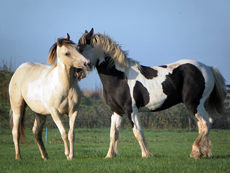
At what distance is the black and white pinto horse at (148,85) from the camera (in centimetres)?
623

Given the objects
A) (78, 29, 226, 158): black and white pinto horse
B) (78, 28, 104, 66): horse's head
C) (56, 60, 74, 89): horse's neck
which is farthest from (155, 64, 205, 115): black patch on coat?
(56, 60, 74, 89): horse's neck

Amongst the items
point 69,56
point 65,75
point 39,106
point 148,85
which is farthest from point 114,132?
point 69,56

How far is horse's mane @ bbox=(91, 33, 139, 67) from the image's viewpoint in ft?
21.3

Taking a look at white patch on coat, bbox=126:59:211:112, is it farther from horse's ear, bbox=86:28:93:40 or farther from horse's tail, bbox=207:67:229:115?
horse's ear, bbox=86:28:93:40

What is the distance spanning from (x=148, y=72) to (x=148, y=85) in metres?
0.37

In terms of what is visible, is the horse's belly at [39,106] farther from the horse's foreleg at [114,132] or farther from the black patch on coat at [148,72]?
the black patch on coat at [148,72]

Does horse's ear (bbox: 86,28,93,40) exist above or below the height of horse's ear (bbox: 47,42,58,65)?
above

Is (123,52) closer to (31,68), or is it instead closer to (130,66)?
(130,66)

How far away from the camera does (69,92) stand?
6.52 metres

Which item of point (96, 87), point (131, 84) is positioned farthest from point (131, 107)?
point (96, 87)

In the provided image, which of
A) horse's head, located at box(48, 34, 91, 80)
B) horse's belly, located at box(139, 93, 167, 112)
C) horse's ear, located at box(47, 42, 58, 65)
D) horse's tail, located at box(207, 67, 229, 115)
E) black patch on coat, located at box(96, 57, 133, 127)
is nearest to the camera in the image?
horse's head, located at box(48, 34, 91, 80)

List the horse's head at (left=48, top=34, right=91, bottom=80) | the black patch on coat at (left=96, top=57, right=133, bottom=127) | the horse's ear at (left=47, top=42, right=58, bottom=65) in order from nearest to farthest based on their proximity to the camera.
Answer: the horse's head at (left=48, top=34, right=91, bottom=80) → the black patch on coat at (left=96, top=57, right=133, bottom=127) → the horse's ear at (left=47, top=42, right=58, bottom=65)

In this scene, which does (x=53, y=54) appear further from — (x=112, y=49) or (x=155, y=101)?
(x=155, y=101)

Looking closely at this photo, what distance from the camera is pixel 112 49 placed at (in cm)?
654
